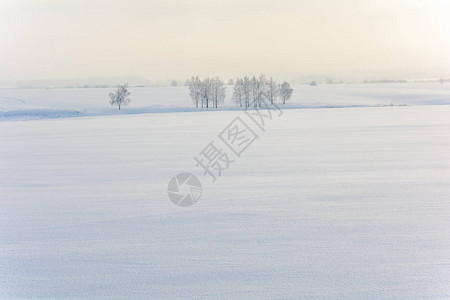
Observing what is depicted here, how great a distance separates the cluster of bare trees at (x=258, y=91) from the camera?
78188 mm

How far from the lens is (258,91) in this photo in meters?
83.5

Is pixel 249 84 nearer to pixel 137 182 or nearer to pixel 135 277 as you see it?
pixel 137 182

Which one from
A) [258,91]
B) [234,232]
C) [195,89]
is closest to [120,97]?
[195,89]

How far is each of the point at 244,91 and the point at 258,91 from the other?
341cm

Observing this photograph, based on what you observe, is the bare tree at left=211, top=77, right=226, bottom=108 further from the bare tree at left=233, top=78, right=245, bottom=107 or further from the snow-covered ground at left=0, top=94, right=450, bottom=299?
the snow-covered ground at left=0, top=94, right=450, bottom=299

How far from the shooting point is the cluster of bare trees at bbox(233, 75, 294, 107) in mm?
78188

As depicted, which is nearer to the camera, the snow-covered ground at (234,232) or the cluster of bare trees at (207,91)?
the snow-covered ground at (234,232)

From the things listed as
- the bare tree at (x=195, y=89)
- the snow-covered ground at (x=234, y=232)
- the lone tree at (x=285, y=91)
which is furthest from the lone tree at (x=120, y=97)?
the snow-covered ground at (x=234, y=232)

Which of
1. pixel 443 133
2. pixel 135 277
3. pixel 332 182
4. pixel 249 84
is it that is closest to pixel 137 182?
pixel 332 182

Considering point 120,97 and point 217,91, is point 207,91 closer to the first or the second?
point 217,91

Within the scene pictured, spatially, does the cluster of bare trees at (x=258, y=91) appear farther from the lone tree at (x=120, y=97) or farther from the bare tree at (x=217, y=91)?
the lone tree at (x=120, y=97)

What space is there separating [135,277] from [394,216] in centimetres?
408

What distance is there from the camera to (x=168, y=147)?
55.7ft

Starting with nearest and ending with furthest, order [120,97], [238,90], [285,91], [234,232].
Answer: [234,232] → [120,97] → [285,91] → [238,90]
